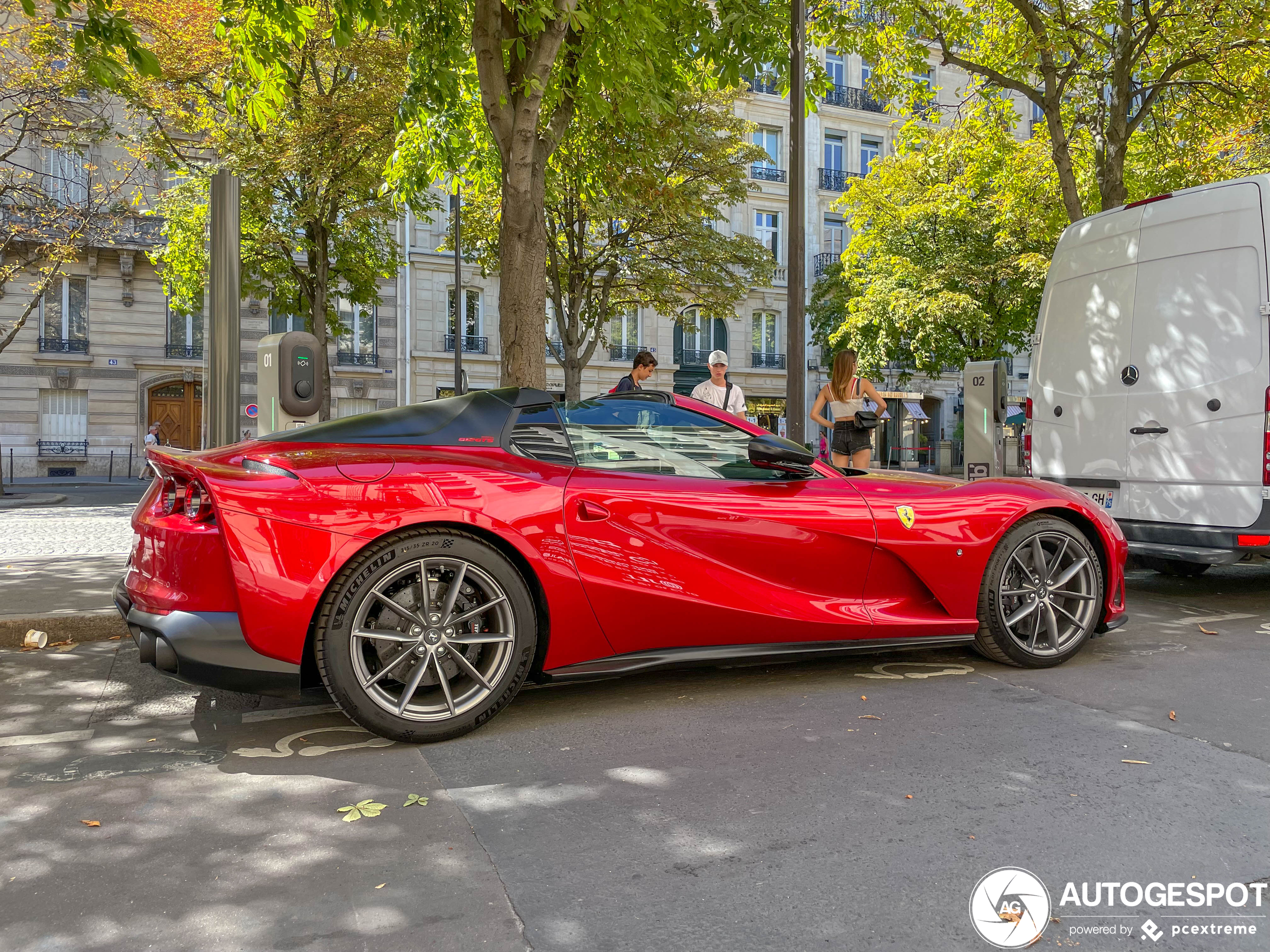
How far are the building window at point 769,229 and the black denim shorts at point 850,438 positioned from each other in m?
30.1

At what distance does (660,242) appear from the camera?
71.9ft

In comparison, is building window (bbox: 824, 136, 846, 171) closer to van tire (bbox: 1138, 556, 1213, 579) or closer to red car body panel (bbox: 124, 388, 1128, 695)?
van tire (bbox: 1138, 556, 1213, 579)

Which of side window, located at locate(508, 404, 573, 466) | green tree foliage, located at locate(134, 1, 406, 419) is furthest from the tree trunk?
green tree foliage, located at locate(134, 1, 406, 419)

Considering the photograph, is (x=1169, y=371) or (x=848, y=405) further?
(x=848, y=405)

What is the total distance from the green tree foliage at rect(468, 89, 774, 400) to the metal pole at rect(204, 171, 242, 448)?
11.3 metres

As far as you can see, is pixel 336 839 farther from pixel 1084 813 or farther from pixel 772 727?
pixel 1084 813

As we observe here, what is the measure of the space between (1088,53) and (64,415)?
29.0 meters

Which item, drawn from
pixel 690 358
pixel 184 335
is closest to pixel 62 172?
pixel 184 335

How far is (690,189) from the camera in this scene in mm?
20109

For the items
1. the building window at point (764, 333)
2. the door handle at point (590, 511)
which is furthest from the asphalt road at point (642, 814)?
the building window at point (764, 333)

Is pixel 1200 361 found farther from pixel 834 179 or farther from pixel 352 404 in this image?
pixel 834 179

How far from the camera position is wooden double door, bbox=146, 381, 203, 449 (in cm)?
3019

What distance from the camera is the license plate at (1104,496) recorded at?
6.58m

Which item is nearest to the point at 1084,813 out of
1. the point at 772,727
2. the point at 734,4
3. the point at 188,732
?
the point at 772,727
